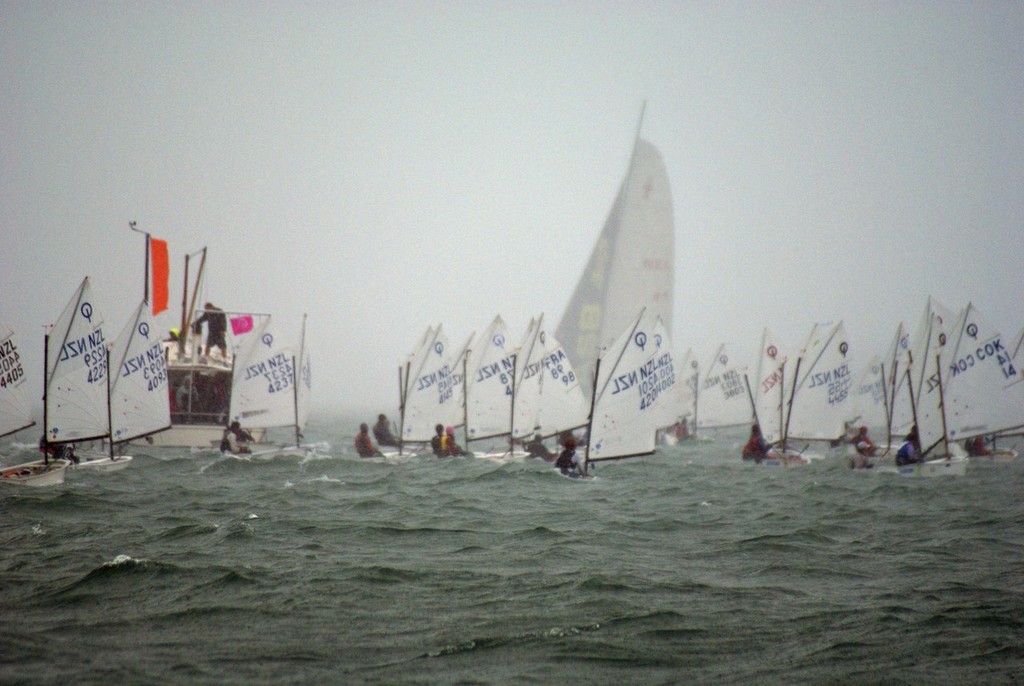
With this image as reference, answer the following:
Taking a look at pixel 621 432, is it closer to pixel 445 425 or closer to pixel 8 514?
pixel 445 425

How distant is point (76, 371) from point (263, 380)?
11.3 m

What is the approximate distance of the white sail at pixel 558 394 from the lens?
3017cm

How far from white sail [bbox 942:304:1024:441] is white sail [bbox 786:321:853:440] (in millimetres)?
7071

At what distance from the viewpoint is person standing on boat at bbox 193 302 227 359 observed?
39000 millimetres

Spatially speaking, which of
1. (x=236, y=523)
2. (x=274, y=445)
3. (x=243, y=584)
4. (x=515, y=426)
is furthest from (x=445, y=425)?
(x=243, y=584)

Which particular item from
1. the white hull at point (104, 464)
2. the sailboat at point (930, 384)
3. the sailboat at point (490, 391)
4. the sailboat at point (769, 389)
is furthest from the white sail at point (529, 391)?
the white hull at point (104, 464)

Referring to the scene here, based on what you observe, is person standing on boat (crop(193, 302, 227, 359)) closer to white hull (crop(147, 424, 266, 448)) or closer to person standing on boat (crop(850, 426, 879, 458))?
white hull (crop(147, 424, 266, 448))

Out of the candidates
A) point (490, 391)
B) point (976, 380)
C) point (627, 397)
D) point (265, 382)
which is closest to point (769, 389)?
point (976, 380)

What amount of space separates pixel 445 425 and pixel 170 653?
25.2 metres

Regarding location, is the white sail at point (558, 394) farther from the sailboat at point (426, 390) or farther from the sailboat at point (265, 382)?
the sailboat at point (265, 382)

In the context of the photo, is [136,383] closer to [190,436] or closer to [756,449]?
[190,436]

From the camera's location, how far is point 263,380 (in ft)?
110

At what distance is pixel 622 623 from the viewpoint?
32.0ft

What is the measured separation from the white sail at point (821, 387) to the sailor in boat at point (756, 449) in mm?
2979
